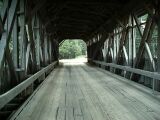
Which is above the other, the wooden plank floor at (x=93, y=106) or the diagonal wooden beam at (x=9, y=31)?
the diagonal wooden beam at (x=9, y=31)

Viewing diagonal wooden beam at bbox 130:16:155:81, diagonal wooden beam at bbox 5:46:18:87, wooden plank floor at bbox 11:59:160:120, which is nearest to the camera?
wooden plank floor at bbox 11:59:160:120

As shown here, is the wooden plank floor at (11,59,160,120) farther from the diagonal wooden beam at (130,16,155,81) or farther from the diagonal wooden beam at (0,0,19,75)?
the diagonal wooden beam at (130,16,155,81)

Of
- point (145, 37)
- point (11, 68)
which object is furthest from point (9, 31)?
point (145, 37)

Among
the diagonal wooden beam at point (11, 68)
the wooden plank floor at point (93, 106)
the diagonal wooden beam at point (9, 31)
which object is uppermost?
the diagonal wooden beam at point (9, 31)

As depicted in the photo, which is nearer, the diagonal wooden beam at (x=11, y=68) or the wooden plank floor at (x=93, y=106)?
the wooden plank floor at (x=93, y=106)

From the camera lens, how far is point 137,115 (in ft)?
14.9

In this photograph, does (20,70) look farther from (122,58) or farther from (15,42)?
(122,58)

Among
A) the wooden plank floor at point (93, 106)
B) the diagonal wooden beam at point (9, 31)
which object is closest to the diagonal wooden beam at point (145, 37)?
the wooden plank floor at point (93, 106)

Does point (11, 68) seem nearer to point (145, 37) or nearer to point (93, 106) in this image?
point (93, 106)

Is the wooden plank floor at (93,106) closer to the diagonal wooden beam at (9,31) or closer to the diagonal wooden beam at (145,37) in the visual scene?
the diagonal wooden beam at (9,31)

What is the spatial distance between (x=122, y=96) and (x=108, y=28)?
30.1ft

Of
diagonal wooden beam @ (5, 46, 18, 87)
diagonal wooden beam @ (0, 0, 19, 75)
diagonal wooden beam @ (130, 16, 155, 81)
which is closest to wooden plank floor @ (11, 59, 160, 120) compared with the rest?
diagonal wooden beam @ (5, 46, 18, 87)

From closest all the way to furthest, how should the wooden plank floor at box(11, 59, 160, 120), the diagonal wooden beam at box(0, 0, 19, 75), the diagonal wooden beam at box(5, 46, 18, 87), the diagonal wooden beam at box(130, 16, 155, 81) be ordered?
the wooden plank floor at box(11, 59, 160, 120), the diagonal wooden beam at box(0, 0, 19, 75), the diagonal wooden beam at box(5, 46, 18, 87), the diagonal wooden beam at box(130, 16, 155, 81)

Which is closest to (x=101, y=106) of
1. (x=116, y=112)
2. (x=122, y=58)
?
(x=116, y=112)
